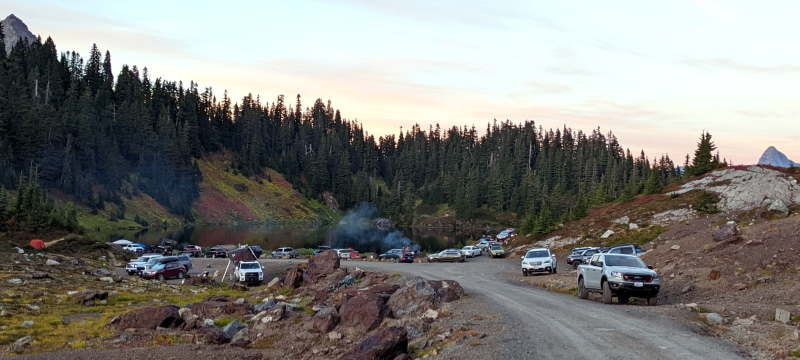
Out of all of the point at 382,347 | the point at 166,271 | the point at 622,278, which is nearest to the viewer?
the point at 382,347

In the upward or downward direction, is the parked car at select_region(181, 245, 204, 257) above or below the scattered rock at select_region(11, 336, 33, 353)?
below

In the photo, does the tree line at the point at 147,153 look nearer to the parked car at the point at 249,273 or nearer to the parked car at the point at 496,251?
the parked car at the point at 496,251

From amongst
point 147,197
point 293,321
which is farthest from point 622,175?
point 293,321

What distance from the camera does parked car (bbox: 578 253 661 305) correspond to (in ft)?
80.2

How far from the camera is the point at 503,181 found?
174250 millimetres

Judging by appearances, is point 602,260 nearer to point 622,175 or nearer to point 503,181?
point 503,181

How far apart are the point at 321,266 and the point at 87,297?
16.3m

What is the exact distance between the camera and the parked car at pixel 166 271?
48.2 metres

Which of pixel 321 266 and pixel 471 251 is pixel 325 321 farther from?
pixel 471 251

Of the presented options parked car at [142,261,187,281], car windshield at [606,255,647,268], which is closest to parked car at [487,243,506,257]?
parked car at [142,261,187,281]

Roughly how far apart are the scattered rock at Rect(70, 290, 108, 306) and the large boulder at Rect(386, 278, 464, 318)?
16.9 m

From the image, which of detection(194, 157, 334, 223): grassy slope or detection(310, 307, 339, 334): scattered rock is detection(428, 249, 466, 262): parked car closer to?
detection(310, 307, 339, 334): scattered rock

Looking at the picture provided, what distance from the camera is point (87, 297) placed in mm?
31719


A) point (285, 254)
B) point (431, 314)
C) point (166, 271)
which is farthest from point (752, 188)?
point (166, 271)
